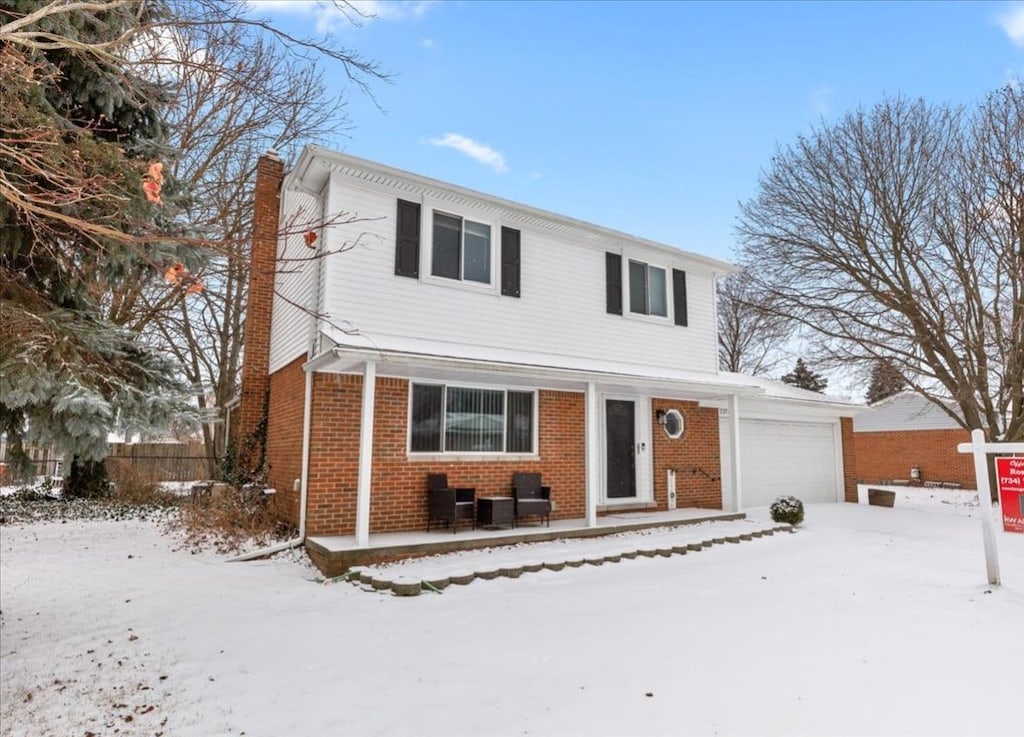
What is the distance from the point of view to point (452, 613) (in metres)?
5.89

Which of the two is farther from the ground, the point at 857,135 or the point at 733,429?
the point at 857,135

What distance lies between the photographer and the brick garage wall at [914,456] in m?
23.0

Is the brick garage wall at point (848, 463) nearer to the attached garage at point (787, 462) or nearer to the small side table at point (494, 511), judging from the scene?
the attached garage at point (787, 462)

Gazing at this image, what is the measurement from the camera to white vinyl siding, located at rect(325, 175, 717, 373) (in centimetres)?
880

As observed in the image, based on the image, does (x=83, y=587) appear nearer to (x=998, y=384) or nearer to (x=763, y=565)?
(x=763, y=565)

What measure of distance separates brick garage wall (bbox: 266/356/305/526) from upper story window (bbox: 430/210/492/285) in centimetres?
276

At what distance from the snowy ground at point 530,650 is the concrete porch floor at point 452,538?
36cm

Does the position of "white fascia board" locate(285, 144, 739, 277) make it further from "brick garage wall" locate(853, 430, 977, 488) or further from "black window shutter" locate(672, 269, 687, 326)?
"brick garage wall" locate(853, 430, 977, 488)

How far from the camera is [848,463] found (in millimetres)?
15445

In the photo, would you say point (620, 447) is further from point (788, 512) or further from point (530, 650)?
point (530, 650)

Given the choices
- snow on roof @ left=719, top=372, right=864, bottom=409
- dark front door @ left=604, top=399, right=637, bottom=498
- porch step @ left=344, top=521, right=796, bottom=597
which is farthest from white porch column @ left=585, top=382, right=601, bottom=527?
snow on roof @ left=719, top=372, right=864, bottom=409

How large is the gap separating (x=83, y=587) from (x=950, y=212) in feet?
60.6

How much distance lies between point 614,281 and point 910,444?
20954mm

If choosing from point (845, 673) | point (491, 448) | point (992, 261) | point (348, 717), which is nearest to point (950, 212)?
point (992, 261)
